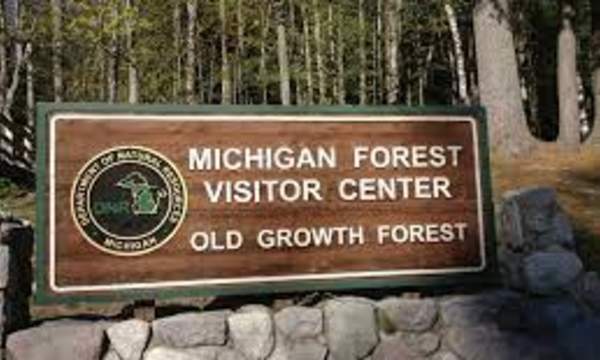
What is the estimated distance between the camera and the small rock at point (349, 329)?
21.4 ft

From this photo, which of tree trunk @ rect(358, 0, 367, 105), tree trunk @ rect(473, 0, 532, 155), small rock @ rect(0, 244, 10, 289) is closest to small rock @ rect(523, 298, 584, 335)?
small rock @ rect(0, 244, 10, 289)

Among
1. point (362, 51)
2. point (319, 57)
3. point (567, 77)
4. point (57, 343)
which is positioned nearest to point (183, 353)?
point (57, 343)

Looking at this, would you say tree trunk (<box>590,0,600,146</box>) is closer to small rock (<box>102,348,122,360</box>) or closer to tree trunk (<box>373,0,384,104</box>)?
tree trunk (<box>373,0,384,104</box>)

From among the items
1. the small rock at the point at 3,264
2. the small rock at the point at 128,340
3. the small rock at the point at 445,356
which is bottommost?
the small rock at the point at 445,356

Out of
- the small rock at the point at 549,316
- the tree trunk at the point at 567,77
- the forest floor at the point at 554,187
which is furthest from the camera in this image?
the tree trunk at the point at 567,77

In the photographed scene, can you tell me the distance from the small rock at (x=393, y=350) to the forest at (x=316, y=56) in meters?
9.37

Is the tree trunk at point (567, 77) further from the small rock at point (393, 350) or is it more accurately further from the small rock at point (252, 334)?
the small rock at point (252, 334)

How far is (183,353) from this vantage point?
6.20m

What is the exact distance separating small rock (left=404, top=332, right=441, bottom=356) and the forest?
364 inches

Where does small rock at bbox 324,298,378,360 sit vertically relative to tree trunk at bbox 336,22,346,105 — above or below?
below

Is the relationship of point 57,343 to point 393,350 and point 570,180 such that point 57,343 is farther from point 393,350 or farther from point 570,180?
point 570,180

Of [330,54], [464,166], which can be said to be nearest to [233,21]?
[330,54]

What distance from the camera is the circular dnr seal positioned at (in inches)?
245

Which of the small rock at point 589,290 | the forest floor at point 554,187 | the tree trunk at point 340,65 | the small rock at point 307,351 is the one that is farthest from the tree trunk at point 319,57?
the small rock at point 307,351
